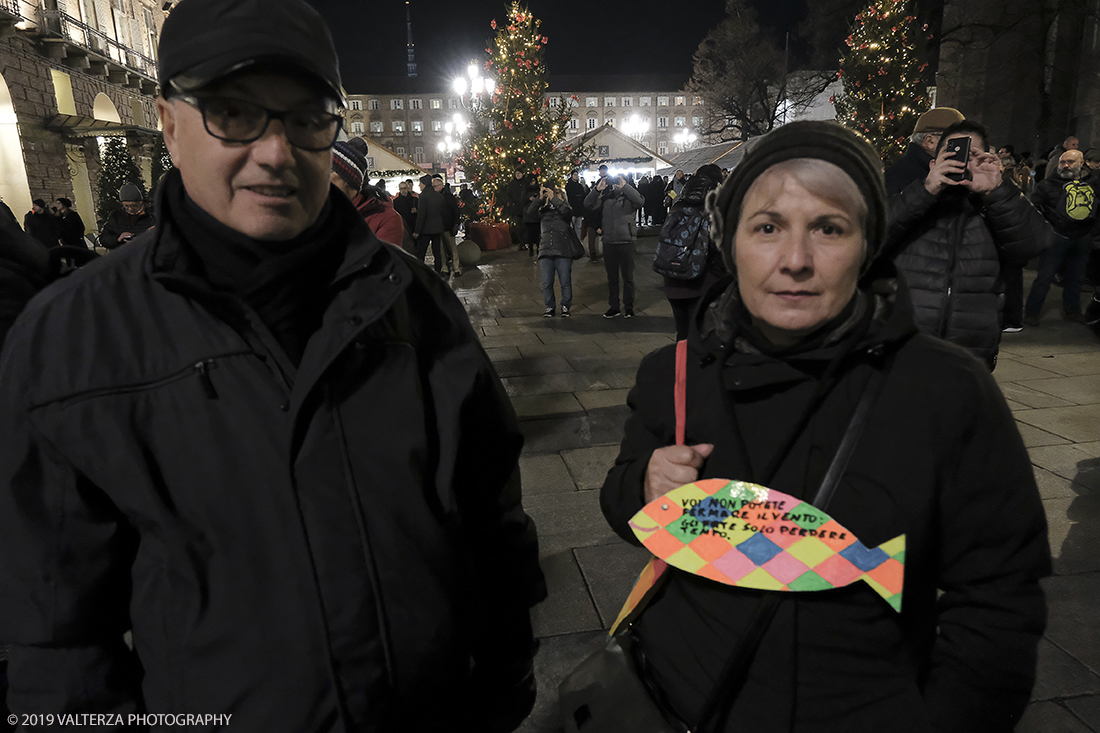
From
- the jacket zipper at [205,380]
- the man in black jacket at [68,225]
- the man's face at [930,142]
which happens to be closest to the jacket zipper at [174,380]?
the jacket zipper at [205,380]

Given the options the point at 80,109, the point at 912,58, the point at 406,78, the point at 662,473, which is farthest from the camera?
the point at 406,78

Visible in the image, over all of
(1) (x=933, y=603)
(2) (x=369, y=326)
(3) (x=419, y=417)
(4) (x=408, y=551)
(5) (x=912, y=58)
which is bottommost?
(1) (x=933, y=603)

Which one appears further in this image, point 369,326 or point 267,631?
point 369,326

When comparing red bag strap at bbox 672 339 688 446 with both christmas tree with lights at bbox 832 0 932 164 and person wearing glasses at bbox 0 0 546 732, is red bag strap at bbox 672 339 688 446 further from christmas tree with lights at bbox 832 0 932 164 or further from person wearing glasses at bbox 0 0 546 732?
christmas tree with lights at bbox 832 0 932 164

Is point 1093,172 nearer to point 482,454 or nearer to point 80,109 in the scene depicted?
point 482,454

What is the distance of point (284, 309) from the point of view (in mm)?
1216

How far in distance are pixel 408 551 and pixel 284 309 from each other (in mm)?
503

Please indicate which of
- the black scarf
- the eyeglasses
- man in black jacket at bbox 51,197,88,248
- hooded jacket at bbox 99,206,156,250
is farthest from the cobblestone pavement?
man in black jacket at bbox 51,197,88,248

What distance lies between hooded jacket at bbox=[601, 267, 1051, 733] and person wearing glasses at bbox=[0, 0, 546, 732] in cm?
62

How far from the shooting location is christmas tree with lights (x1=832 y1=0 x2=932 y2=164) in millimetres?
18172

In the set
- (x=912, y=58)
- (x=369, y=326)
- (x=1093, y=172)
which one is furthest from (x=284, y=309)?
(x=912, y=58)

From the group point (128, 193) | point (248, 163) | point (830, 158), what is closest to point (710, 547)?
point (830, 158)

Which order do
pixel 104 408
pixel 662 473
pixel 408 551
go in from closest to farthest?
pixel 104 408, pixel 408 551, pixel 662 473

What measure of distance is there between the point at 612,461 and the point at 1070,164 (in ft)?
23.1
